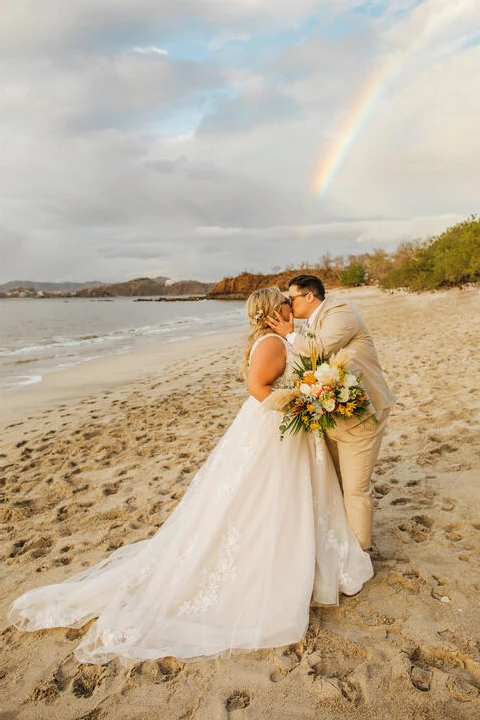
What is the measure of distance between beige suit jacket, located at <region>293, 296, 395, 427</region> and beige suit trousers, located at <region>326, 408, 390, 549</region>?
101 millimetres

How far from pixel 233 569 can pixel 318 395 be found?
1.35 meters

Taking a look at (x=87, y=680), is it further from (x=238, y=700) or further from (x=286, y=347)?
(x=286, y=347)

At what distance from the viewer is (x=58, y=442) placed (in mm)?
8008

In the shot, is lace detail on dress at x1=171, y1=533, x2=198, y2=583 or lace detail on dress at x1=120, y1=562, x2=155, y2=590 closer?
lace detail on dress at x1=171, y1=533, x2=198, y2=583

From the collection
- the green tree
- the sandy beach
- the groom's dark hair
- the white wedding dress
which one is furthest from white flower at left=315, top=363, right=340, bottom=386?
the green tree

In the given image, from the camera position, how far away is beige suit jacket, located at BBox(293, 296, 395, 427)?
12.1ft

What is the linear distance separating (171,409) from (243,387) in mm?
2072

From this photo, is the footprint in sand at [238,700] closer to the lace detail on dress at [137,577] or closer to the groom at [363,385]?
the lace detail on dress at [137,577]

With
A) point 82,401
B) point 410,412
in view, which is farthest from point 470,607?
point 82,401

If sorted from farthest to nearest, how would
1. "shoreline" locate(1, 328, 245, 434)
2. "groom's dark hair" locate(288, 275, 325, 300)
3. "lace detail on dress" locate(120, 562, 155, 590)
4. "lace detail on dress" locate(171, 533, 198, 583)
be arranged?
"shoreline" locate(1, 328, 245, 434)
"groom's dark hair" locate(288, 275, 325, 300)
"lace detail on dress" locate(120, 562, 155, 590)
"lace detail on dress" locate(171, 533, 198, 583)

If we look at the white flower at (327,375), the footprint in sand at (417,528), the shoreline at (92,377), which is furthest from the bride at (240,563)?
the shoreline at (92,377)

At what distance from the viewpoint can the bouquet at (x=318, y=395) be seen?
3.33 meters

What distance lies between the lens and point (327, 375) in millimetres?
3320

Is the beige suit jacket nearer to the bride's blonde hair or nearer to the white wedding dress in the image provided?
the bride's blonde hair
